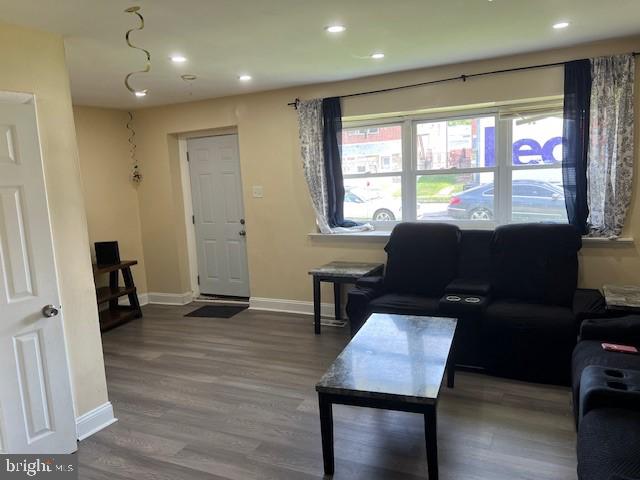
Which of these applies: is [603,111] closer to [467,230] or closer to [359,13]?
[467,230]

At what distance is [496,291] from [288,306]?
228 cm

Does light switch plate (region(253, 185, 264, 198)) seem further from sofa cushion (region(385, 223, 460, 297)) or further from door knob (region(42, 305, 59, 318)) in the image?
door knob (region(42, 305, 59, 318))

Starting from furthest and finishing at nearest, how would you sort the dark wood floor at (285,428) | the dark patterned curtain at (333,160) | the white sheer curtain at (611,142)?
the dark patterned curtain at (333,160) < the white sheer curtain at (611,142) < the dark wood floor at (285,428)

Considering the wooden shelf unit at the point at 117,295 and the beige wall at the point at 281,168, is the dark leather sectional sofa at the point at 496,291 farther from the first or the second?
the wooden shelf unit at the point at 117,295

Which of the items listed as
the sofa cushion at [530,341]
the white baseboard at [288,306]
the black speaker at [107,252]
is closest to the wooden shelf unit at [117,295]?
the black speaker at [107,252]

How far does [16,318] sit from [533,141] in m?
3.99

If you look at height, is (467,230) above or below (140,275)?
above

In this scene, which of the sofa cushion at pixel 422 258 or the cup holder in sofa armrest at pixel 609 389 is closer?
the cup holder in sofa armrest at pixel 609 389

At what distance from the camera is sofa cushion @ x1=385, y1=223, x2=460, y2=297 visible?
3877 mm

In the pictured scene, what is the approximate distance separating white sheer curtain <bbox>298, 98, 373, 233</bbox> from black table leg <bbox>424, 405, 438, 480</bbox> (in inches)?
108

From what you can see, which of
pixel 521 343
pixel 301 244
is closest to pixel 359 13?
pixel 521 343

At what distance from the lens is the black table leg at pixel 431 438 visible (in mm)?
1979

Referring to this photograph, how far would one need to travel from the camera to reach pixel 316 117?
4.49 metres
